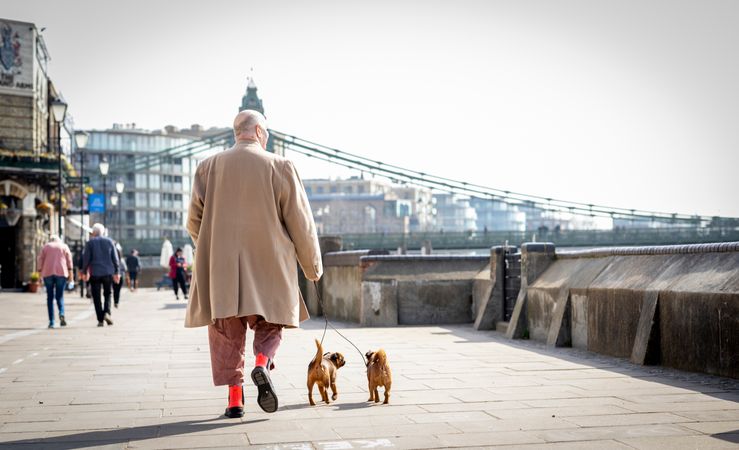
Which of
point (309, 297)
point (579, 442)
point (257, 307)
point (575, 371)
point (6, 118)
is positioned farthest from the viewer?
point (6, 118)

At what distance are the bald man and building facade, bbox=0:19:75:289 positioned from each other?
125 feet

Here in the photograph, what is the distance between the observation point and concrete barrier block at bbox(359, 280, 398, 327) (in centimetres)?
1536

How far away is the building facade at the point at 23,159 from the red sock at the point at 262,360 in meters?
38.5

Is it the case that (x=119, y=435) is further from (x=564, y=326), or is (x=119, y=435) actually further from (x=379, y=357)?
(x=564, y=326)

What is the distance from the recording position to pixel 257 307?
19.5 ft

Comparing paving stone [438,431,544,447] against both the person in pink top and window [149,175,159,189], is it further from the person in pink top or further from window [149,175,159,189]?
window [149,175,159,189]

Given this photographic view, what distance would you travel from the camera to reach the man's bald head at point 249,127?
20.8 ft

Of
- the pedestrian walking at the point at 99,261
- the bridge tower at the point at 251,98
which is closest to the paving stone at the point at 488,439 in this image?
the pedestrian walking at the point at 99,261

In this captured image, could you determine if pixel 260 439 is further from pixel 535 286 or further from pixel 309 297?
pixel 309 297

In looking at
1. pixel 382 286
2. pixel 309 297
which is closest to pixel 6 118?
pixel 309 297

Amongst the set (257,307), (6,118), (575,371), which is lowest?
(575,371)

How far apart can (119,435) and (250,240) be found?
138 centimetres

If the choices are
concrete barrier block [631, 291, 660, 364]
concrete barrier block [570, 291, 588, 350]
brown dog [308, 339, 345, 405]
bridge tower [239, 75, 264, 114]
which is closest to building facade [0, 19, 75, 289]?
concrete barrier block [570, 291, 588, 350]

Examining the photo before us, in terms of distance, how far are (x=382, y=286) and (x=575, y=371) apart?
23.8 feet
